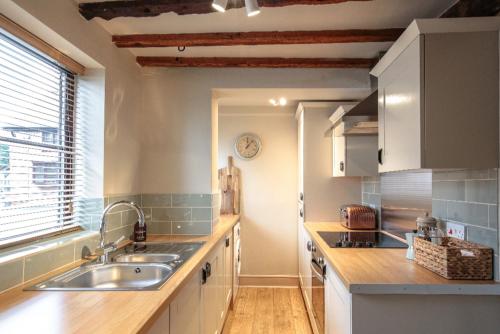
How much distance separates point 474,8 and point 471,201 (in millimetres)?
932

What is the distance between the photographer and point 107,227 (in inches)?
88.9

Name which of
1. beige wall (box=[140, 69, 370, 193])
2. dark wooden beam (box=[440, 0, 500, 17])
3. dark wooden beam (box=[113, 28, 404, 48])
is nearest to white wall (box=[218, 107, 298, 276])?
beige wall (box=[140, 69, 370, 193])

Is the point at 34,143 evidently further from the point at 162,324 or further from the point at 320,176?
the point at 320,176

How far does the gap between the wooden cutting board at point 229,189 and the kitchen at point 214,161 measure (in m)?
0.56

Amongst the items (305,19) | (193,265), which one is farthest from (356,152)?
(193,265)

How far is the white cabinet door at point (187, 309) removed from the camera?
1.47m

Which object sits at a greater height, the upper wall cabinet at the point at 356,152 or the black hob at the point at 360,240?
the upper wall cabinet at the point at 356,152

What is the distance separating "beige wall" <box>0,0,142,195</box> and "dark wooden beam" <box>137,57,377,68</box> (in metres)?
0.25

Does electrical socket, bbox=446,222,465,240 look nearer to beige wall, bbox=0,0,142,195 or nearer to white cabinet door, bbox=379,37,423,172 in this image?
white cabinet door, bbox=379,37,423,172

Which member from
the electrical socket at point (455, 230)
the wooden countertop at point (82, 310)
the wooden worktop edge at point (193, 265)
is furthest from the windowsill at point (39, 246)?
the electrical socket at point (455, 230)

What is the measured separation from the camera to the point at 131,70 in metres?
2.68

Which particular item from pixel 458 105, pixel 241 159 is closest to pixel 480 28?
pixel 458 105

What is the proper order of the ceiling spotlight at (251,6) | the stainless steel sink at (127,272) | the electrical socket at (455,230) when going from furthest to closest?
the electrical socket at (455,230) < the stainless steel sink at (127,272) < the ceiling spotlight at (251,6)

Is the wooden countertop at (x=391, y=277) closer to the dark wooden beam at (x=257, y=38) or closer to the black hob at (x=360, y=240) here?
the black hob at (x=360, y=240)
